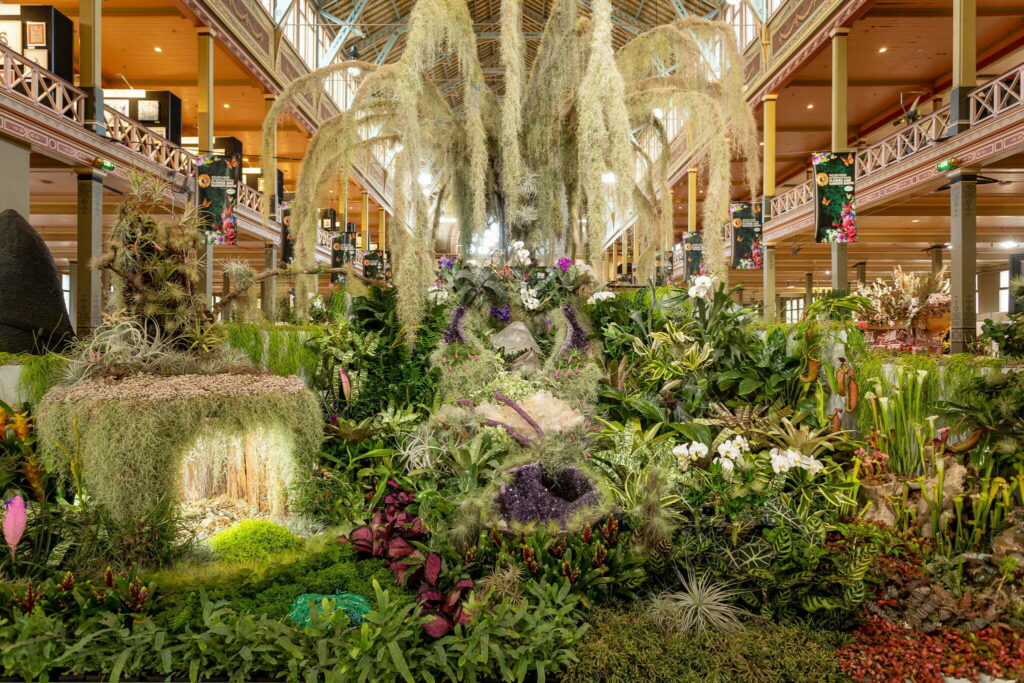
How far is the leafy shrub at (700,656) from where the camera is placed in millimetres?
2455

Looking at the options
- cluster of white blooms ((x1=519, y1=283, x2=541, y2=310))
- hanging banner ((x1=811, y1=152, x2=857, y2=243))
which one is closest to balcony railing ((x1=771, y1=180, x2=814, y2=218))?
hanging banner ((x1=811, y1=152, x2=857, y2=243))

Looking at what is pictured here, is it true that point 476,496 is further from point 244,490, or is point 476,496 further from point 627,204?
point 627,204

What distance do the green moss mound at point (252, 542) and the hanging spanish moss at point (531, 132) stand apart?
182 centimetres

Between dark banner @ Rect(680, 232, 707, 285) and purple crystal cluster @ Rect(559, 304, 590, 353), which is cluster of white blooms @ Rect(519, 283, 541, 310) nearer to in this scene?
purple crystal cluster @ Rect(559, 304, 590, 353)

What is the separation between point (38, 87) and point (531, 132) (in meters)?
7.18

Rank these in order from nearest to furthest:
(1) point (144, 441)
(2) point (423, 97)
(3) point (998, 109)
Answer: (1) point (144, 441)
(2) point (423, 97)
(3) point (998, 109)

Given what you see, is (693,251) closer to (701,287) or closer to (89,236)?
(701,287)

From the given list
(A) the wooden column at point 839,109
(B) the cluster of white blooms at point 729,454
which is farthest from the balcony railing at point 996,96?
(B) the cluster of white blooms at point 729,454

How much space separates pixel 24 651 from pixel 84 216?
8.99 m

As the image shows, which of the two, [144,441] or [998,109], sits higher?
[998,109]

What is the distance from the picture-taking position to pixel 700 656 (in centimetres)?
256

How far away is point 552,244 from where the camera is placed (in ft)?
18.9

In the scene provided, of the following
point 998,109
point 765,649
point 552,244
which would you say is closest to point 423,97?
point 552,244

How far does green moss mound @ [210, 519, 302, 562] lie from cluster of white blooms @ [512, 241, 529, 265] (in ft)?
9.73
